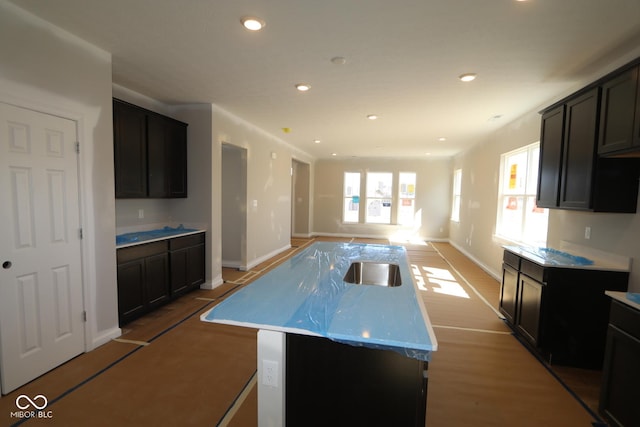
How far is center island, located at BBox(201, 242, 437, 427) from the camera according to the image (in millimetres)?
1292

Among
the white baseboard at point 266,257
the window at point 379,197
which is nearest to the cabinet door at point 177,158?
the white baseboard at point 266,257

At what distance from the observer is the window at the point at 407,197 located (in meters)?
8.98

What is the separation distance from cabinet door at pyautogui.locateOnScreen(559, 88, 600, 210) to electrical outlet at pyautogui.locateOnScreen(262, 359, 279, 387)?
2.87m

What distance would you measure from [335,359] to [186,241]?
3031 mm

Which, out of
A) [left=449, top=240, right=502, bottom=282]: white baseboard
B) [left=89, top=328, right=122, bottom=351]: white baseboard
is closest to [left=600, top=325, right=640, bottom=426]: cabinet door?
[left=449, top=240, right=502, bottom=282]: white baseboard

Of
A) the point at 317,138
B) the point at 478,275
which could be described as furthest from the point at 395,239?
the point at 317,138

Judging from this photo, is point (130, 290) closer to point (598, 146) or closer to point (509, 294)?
point (509, 294)

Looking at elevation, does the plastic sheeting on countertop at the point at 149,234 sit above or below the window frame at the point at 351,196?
below

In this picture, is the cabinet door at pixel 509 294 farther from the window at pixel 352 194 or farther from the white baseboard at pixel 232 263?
the window at pixel 352 194

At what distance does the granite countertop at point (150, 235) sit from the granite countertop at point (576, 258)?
13.0ft

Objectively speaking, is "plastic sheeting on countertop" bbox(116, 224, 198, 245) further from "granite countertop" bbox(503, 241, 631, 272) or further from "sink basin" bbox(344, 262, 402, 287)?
"granite countertop" bbox(503, 241, 631, 272)

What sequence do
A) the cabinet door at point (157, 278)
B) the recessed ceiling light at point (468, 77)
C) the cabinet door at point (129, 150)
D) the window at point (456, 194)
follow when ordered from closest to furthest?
the recessed ceiling light at point (468, 77) → the cabinet door at point (129, 150) → the cabinet door at point (157, 278) → the window at point (456, 194)

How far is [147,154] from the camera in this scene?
11.2 ft

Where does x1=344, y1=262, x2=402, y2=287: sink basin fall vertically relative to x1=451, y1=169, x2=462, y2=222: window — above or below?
below
